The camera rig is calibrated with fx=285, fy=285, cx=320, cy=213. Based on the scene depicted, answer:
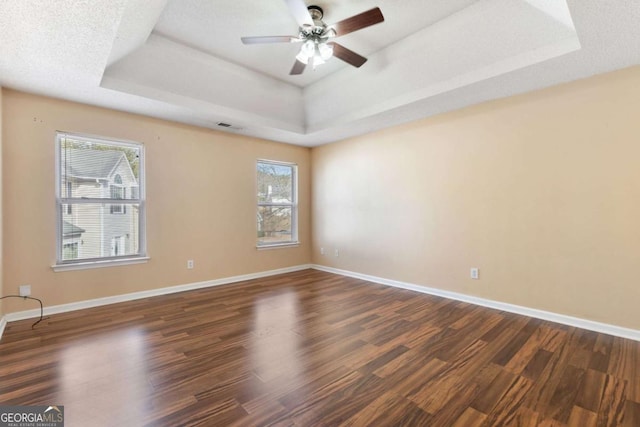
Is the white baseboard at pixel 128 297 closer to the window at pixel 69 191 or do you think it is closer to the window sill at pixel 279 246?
the window sill at pixel 279 246

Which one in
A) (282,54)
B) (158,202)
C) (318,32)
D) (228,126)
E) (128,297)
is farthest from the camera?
(228,126)

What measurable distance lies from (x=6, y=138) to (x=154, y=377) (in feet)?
10.1

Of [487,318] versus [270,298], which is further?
[270,298]

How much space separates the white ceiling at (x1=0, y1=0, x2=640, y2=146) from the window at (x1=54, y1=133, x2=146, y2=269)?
0.58 metres

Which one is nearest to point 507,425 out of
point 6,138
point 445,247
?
point 445,247

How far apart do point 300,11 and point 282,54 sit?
1.22m

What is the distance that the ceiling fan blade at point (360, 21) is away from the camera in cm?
217

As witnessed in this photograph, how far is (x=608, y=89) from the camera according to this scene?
8.91 feet

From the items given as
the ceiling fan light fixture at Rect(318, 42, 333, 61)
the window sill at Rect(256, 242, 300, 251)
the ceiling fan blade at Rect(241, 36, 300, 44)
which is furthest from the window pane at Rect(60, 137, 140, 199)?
the ceiling fan light fixture at Rect(318, 42, 333, 61)

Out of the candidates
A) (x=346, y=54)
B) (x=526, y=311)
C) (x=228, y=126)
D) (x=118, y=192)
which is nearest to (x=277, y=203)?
(x=228, y=126)

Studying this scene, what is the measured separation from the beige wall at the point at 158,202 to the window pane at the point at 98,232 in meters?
0.16

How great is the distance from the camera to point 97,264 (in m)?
3.53

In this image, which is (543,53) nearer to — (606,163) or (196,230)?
(606,163)

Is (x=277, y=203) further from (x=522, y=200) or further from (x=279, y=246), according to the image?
(x=522, y=200)
